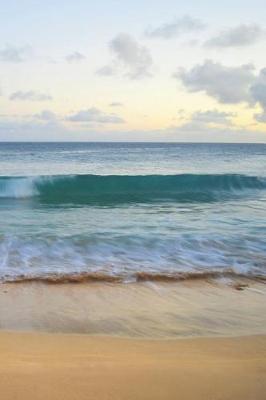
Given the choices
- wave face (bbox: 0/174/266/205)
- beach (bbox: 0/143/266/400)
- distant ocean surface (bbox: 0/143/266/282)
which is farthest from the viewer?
wave face (bbox: 0/174/266/205)

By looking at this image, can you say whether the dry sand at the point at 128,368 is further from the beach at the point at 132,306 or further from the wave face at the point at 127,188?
the wave face at the point at 127,188

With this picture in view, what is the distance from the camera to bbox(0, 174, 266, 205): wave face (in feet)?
58.9

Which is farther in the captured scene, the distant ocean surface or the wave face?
the wave face

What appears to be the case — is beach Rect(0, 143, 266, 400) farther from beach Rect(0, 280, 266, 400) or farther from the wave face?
the wave face

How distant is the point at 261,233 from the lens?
31.7 feet

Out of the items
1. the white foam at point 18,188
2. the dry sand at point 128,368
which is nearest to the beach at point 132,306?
the dry sand at point 128,368

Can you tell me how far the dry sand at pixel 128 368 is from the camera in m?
2.81

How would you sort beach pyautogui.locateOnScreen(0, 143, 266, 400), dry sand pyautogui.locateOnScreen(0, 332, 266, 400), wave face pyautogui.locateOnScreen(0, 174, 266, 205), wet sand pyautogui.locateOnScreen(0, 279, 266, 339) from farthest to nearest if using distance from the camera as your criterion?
1. wave face pyautogui.locateOnScreen(0, 174, 266, 205)
2. wet sand pyautogui.locateOnScreen(0, 279, 266, 339)
3. beach pyautogui.locateOnScreen(0, 143, 266, 400)
4. dry sand pyautogui.locateOnScreen(0, 332, 266, 400)

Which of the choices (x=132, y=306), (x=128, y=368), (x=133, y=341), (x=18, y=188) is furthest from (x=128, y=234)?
(x=18, y=188)

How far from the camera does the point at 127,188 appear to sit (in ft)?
69.1

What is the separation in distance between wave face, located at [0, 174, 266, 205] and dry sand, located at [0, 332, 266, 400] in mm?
12309

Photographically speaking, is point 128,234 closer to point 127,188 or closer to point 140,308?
point 140,308

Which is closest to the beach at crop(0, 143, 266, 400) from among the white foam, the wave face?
the wave face

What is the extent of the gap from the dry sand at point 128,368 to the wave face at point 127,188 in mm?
12309
